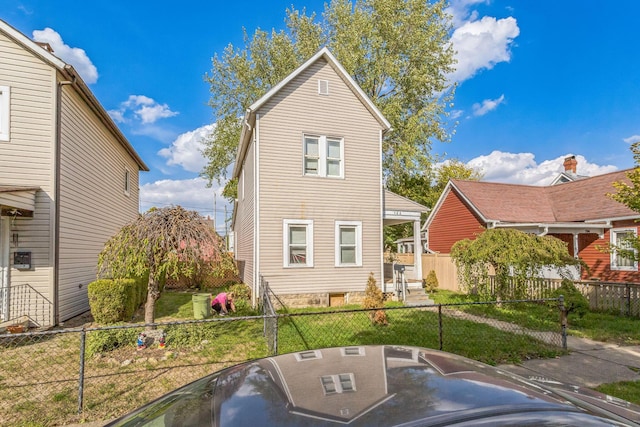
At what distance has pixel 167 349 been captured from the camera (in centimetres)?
Result: 658

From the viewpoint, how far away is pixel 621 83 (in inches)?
736

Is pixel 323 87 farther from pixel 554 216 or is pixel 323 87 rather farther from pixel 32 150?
pixel 554 216

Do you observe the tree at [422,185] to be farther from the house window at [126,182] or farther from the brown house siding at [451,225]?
the house window at [126,182]

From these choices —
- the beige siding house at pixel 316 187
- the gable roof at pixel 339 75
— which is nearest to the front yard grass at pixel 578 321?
the beige siding house at pixel 316 187

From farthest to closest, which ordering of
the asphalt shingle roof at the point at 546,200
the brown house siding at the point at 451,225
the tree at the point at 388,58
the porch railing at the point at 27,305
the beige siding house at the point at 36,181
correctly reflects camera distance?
the tree at the point at 388,58, the brown house siding at the point at 451,225, the asphalt shingle roof at the point at 546,200, the beige siding house at the point at 36,181, the porch railing at the point at 27,305

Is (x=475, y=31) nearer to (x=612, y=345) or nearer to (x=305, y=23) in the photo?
(x=305, y=23)

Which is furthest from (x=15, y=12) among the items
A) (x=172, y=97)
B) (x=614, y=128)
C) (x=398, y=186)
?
(x=614, y=128)

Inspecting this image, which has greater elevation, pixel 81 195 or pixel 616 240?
pixel 81 195

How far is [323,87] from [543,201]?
15.4 metres

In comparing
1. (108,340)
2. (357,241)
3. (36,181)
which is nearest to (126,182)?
(36,181)

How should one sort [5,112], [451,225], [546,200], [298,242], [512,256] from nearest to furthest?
[5,112] → [512,256] → [298,242] → [546,200] → [451,225]

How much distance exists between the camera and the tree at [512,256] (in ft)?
34.2

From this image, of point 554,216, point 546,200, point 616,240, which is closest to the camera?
point 616,240

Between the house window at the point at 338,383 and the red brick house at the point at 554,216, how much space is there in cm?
1588
